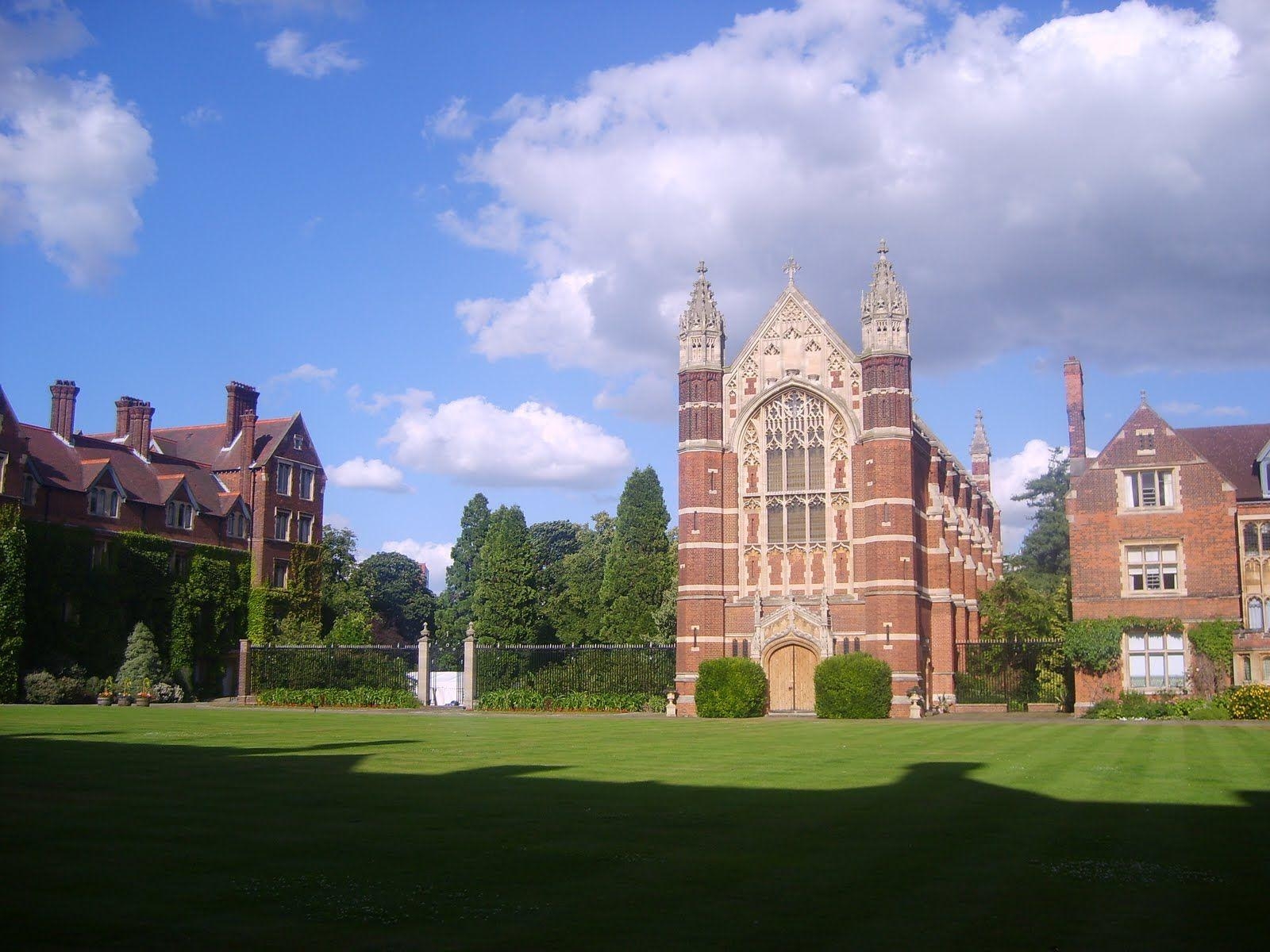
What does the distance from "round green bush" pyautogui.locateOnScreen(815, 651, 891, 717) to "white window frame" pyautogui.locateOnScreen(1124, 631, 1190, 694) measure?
9324mm

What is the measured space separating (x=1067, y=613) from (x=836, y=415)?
15.1 meters

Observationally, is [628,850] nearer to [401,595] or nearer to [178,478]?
[178,478]

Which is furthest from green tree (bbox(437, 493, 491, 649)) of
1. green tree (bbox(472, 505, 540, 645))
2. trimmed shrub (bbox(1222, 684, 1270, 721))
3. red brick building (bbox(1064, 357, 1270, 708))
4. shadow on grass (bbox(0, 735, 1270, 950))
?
shadow on grass (bbox(0, 735, 1270, 950))

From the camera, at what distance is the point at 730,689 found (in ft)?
145

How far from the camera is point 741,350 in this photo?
161 ft

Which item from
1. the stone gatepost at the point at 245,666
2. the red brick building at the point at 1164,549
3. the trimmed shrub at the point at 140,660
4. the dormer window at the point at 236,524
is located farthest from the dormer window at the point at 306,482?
the red brick building at the point at 1164,549

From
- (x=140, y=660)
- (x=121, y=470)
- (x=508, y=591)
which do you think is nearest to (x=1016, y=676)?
(x=508, y=591)

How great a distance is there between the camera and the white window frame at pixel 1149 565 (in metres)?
44.2

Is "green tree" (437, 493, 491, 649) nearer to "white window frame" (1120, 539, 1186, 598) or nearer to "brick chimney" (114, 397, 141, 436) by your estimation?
"brick chimney" (114, 397, 141, 436)

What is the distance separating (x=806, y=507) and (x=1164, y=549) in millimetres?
13518

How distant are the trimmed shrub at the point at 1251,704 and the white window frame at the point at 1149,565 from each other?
811cm

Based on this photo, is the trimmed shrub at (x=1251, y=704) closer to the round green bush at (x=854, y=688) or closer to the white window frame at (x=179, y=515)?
the round green bush at (x=854, y=688)

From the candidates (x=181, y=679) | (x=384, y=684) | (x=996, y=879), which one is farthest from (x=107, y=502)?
(x=996, y=879)

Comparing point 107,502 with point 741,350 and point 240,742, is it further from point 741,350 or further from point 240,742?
point 240,742
